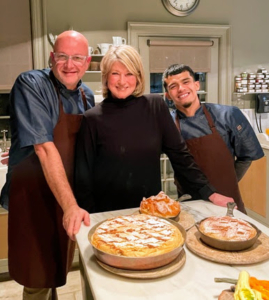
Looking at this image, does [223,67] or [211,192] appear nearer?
[211,192]

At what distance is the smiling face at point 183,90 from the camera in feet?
5.62

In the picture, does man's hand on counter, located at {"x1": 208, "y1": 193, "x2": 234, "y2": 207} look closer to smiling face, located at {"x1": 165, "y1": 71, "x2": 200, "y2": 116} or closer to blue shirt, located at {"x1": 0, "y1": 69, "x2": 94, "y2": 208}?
smiling face, located at {"x1": 165, "y1": 71, "x2": 200, "y2": 116}

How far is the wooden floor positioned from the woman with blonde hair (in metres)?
1.09

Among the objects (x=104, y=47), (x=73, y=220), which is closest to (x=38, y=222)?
(x=73, y=220)

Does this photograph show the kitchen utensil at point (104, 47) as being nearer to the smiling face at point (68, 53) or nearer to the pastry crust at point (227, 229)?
the smiling face at point (68, 53)

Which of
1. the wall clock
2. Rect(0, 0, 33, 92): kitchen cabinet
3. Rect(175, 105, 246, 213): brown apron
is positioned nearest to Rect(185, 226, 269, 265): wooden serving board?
Rect(175, 105, 246, 213): brown apron

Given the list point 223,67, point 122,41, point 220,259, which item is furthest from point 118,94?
point 223,67

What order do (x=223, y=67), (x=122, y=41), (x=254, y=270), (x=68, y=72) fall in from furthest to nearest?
(x=223, y=67), (x=122, y=41), (x=68, y=72), (x=254, y=270)

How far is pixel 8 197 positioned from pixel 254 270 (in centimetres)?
124

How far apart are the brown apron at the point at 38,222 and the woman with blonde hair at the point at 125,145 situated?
4.1 inches

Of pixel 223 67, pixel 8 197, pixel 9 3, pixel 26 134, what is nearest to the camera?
pixel 26 134

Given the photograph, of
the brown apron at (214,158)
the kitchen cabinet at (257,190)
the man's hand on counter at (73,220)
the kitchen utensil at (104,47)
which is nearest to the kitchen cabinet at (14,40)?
the kitchen utensil at (104,47)

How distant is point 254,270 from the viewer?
0.91 metres

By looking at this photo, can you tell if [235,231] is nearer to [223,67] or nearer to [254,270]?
[254,270]
